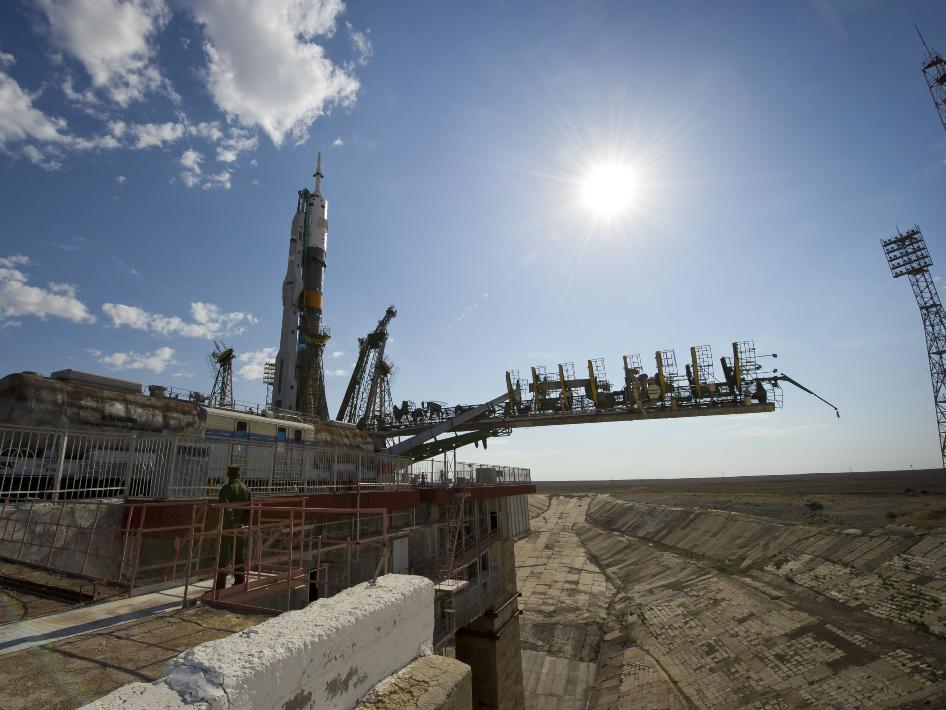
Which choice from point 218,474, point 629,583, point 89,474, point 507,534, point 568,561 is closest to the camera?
point 89,474

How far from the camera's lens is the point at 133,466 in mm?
10609

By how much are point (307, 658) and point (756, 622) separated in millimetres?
25791

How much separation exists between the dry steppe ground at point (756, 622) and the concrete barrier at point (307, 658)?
19.3 m

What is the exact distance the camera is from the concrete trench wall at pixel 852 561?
61.8 ft

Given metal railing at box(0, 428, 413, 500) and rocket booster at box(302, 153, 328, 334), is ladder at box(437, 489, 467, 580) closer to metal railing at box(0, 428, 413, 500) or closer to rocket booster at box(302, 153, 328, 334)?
metal railing at box(0, 428, 413, 500)

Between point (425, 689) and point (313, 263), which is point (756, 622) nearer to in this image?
point (425, 689)

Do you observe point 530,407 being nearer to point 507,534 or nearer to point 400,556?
point 507,534

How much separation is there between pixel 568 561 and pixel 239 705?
153 feet

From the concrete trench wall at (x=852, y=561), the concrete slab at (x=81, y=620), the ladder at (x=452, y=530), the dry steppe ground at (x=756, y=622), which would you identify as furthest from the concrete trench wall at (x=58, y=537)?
the concrete trench wall at (x=852, y=561)

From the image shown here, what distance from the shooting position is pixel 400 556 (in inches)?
598

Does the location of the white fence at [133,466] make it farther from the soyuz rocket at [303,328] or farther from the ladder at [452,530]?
the soyuz rocket at [303,328]

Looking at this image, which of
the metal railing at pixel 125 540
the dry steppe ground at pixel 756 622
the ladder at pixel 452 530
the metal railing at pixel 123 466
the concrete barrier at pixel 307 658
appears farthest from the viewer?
the dry steppe ground at pixel 756 622

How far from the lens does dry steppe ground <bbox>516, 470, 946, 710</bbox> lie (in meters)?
16.2

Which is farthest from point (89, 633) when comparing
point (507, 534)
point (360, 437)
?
point (360, 437)
